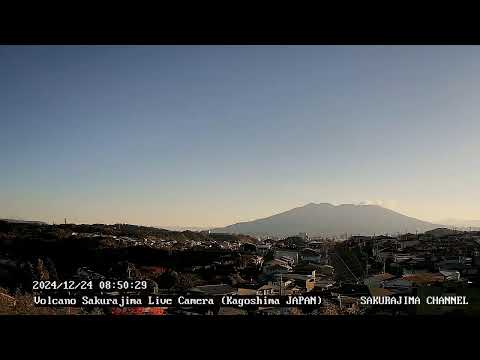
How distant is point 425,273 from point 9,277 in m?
3.68

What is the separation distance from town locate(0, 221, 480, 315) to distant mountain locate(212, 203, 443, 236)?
0.10m

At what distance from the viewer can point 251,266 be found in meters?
3.58

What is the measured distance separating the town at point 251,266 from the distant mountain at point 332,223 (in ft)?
0.34

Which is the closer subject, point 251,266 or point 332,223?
point 251,266

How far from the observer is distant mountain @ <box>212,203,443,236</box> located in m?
3.94

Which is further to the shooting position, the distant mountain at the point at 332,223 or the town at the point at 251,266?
the distant mountain at the point at 332,223

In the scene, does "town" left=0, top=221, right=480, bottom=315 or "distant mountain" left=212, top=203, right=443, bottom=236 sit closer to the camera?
"town" left=0, top=221, right=480, bottom=315

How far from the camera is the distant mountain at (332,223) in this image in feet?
12.9

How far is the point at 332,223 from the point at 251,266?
1296mm

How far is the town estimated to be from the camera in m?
2.18

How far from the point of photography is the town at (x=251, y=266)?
Result: 2.18 meters
